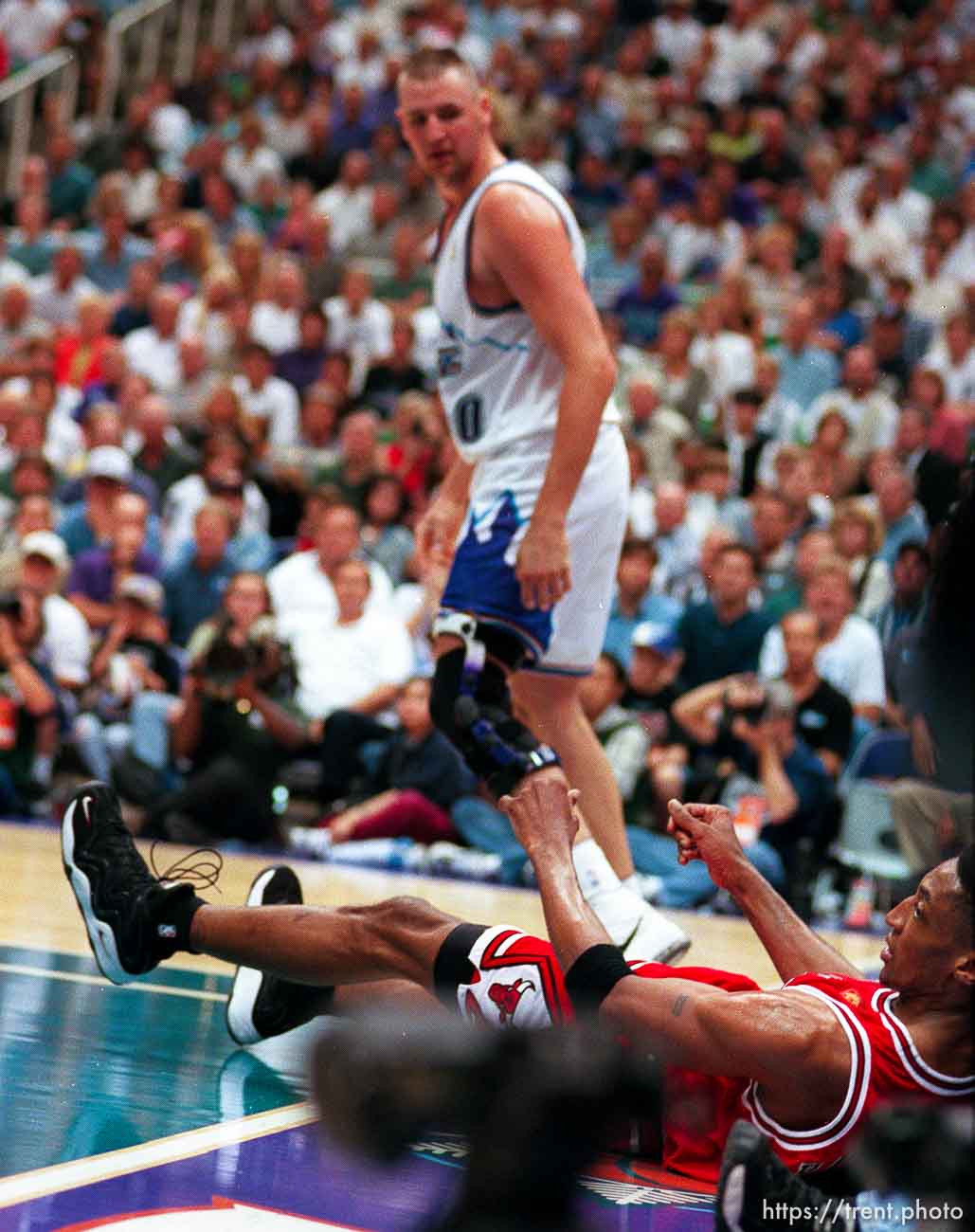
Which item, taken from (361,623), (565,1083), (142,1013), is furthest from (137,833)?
(565,1083)

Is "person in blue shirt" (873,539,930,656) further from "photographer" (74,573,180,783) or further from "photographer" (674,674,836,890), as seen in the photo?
"photographer" (74,573,180,783)

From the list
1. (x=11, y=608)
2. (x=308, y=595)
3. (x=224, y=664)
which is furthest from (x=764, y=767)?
(x=11, y=608)

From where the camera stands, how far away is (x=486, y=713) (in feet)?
14.6

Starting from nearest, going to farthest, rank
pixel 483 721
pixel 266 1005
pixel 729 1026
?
1. pixel 729 1026
2. pixel 266 1005
3. pixel 483 721

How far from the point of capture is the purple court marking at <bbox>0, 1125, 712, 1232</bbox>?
283cm

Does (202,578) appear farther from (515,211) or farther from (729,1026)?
(729,1026)

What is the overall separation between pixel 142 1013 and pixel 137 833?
15.8 ft

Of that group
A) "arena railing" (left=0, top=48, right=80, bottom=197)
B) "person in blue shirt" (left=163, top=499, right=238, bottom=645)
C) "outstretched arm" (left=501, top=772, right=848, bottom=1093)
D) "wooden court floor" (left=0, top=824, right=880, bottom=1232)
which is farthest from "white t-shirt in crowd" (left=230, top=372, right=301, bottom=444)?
"outstretched arm" (left=501, top=772, right=848, bottom=1093)

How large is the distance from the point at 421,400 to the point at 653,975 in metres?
8.82

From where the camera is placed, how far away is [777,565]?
399 inches

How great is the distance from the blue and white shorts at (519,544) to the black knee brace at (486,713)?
0.24ft

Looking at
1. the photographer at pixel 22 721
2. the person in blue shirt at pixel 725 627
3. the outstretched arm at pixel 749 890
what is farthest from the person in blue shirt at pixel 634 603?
the outstretched arm at pixel 749 890

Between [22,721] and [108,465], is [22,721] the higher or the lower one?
the lower one

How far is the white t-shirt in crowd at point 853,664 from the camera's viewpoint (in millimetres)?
9273
